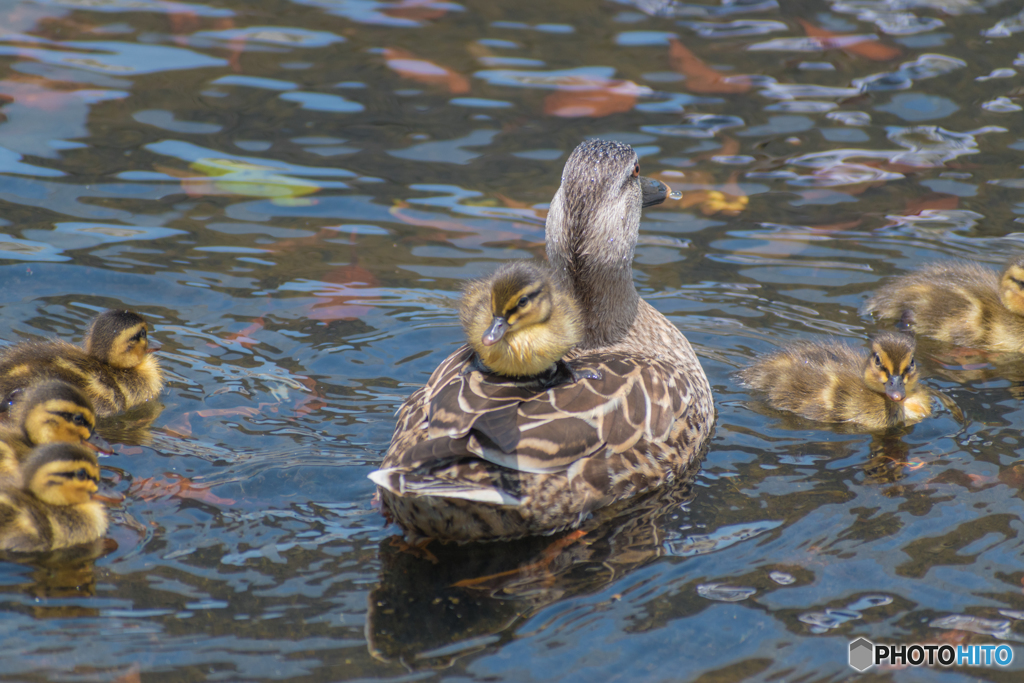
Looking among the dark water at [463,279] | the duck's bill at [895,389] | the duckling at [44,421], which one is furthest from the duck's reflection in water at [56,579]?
the duck's bill at [895,389]

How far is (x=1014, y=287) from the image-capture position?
6207mm

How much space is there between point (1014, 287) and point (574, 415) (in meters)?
3.32

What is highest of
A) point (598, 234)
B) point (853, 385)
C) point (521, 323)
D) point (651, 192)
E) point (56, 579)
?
point (651, 192)

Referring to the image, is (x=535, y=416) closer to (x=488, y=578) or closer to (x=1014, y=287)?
(x=488, y=578)

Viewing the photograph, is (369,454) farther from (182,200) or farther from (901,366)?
(182,200)

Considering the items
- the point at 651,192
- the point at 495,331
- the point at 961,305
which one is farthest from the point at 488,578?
the point at 961,305

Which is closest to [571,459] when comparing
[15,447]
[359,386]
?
[359,386]

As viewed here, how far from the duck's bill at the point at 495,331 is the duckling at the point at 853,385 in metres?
1.98

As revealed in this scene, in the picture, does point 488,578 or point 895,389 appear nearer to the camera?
point 488,578

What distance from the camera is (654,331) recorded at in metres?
5.33

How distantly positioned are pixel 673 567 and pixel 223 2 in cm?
781

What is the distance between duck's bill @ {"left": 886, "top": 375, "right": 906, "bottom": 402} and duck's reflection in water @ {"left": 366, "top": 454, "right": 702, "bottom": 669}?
1.27 m

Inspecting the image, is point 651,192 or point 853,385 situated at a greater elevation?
point 651,192

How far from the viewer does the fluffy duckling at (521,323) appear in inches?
164
